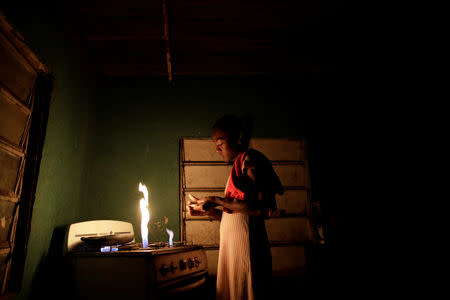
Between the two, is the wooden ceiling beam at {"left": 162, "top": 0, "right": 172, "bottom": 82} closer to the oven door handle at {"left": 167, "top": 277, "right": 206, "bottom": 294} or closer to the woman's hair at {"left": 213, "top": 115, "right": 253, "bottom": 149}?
the woman's hair at {"left": 213, "top": 115, "right": 253, "bottom": 149}

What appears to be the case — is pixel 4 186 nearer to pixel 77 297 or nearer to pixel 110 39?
pixel 77 297

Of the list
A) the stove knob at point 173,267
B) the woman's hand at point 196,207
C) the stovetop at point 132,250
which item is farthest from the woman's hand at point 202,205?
the stove knob at point 173,267

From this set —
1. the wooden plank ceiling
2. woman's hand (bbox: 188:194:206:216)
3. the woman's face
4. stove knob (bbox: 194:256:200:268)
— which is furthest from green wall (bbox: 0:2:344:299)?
the woman's face

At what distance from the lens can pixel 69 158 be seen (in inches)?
112

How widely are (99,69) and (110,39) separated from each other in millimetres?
646

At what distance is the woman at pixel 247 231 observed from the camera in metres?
1.82

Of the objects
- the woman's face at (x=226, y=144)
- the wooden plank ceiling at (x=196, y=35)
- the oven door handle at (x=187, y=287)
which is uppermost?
the wooden plank ceiling at (x=196, y=35)

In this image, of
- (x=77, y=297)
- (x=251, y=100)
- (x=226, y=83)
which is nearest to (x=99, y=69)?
(x=226, y=83)

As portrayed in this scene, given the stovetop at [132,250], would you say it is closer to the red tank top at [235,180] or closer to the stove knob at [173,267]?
the stove knob at [173,267]

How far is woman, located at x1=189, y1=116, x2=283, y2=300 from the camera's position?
182cm

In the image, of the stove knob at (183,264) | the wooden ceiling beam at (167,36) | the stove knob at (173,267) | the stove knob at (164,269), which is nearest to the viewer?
the stove knob at (164,269)

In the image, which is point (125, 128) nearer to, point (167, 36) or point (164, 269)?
point (167, 36)

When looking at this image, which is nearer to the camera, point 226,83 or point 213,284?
point 213,284

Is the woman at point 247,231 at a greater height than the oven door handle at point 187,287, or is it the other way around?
the woman at point 247,231
